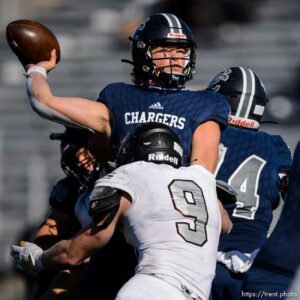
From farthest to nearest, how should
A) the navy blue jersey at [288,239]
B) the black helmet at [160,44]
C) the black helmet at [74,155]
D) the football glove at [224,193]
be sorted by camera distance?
1. the black helmet at [74,155]
2. the black helmet at [160,44]
3. the football glove at [224,193]
4. the navy blue jersey at [288,239]

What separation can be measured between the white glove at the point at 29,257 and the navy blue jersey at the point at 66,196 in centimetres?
121

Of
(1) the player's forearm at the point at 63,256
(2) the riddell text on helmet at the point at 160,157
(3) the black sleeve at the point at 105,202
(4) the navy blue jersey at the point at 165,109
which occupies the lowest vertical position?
(1) the player's forearm at the point at 63,256

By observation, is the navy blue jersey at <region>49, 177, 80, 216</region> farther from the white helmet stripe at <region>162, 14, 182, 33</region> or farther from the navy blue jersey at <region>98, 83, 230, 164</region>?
the white helmet stripe at <region>162, 14, 182, 33</region>

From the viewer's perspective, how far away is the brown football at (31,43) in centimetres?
512

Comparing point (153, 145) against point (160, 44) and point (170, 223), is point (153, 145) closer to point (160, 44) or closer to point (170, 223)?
point (170, 223)

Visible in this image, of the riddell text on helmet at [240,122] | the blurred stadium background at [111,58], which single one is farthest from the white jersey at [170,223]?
the blurred stadium background at [111,58]

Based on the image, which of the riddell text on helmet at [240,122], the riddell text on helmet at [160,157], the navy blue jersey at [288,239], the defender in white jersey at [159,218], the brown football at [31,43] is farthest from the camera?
the riddell text on helmet at [240,122]

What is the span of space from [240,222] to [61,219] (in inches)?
48.4

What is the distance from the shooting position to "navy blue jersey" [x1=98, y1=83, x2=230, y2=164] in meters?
4.81

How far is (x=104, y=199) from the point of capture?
4250mm

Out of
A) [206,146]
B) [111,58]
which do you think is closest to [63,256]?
[206,146]

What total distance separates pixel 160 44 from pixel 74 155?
140 cm

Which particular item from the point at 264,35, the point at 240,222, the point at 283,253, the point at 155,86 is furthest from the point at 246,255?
the point at 264,35

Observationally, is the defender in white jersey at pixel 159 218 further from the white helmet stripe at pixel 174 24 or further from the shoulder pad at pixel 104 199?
the white helmet stripe at pixel 174 24
